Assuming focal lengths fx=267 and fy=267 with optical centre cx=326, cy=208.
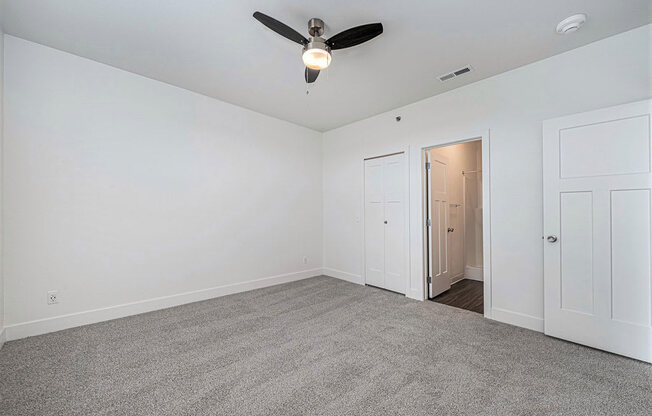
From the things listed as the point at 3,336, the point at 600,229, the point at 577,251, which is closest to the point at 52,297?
the point at 3,336

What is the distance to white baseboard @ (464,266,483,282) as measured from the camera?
191 inches

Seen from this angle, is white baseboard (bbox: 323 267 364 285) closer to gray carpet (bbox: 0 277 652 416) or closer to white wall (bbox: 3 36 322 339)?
white wall (bbox: 3 36 322 339)

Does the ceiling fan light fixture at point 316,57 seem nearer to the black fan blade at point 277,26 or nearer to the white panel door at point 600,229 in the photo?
the black fan blade at point 277,26

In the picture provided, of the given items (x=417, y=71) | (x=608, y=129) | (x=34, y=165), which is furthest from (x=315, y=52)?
(x=34, y=165)

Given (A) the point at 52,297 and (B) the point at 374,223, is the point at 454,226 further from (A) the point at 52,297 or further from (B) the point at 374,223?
(A) the point at 52,297

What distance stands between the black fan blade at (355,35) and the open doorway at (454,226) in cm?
213

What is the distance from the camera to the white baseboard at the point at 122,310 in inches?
102

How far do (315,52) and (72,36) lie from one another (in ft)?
7.70

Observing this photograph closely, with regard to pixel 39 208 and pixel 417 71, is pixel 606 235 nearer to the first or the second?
pixel 417 71

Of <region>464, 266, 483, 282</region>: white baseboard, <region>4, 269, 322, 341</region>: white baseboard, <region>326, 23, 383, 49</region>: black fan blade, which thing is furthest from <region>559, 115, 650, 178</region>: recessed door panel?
<region>4, 269, 322, 341</region>: white baseboard

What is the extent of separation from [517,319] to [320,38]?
343 centimetres

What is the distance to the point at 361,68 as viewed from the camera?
9.68 ft

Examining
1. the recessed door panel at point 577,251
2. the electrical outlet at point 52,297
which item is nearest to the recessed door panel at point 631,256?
the recessed door panel at point 577,251

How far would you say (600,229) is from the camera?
7.88 ft
